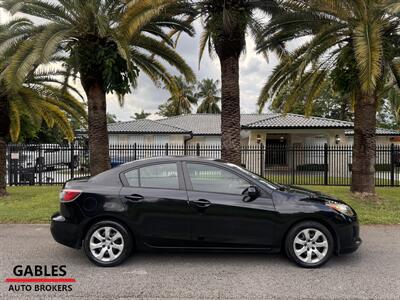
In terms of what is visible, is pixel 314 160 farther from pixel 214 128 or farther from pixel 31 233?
pixel 31 233

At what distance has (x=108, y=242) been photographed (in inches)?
176

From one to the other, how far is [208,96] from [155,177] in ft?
131

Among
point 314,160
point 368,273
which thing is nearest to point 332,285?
point 368,273

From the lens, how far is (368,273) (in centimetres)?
419

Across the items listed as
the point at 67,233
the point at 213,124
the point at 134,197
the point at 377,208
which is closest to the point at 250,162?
the point at 213,124

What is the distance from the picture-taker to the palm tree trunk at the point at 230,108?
8.72m

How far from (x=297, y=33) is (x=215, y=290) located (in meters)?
8.52

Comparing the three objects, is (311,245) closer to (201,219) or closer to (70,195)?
(201,219)

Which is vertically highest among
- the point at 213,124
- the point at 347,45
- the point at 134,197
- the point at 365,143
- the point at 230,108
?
the point at 347,45

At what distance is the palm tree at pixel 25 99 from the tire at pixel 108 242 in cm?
533

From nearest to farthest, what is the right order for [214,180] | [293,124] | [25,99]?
[214,180]
[25,99]
[293,124]

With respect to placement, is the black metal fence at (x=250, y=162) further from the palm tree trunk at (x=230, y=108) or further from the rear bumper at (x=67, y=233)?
the rear bumper at (x=67, y=233)

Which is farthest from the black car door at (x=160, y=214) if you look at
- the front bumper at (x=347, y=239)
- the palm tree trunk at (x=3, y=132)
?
the palm tree trunk at (x=3, y=132)

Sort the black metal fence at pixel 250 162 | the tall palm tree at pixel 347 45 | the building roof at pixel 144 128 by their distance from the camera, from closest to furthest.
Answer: the tall palm tree at pixel 347 45, the black metal fence at pixel 250 162, the building roof at pixel 144 128
